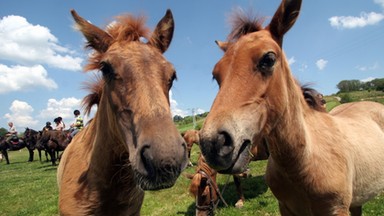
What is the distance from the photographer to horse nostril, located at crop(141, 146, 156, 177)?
2162 mm

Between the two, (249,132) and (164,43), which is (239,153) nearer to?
(249,132)

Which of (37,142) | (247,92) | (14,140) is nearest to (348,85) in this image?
(14,140)

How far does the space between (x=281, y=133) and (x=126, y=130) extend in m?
1.69

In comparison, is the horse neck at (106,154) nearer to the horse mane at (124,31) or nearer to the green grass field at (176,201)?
the horse mane at (124,31)

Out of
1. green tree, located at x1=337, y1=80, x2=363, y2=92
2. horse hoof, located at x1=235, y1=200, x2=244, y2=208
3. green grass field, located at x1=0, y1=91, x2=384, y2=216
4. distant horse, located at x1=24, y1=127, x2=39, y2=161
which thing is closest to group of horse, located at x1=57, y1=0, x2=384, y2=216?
green grass field, located at x1=0, y1=91, x2=384, y2=216

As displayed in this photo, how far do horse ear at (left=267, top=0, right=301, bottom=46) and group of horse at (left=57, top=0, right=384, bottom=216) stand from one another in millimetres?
11

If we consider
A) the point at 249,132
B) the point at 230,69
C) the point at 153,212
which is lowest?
the point at 153,212

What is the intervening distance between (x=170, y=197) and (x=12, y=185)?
31.5 ft

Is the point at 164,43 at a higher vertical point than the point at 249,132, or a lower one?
higher

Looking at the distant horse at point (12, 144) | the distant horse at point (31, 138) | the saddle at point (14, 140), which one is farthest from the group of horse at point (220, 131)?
the saddle at point (14, 140)

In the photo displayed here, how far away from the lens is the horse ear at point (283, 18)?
121 inches

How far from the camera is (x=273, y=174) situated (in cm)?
385

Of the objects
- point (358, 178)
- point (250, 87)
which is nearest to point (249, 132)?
point (250, 87)

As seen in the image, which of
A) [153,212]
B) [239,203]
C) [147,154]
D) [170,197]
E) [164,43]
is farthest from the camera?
[170,197]
